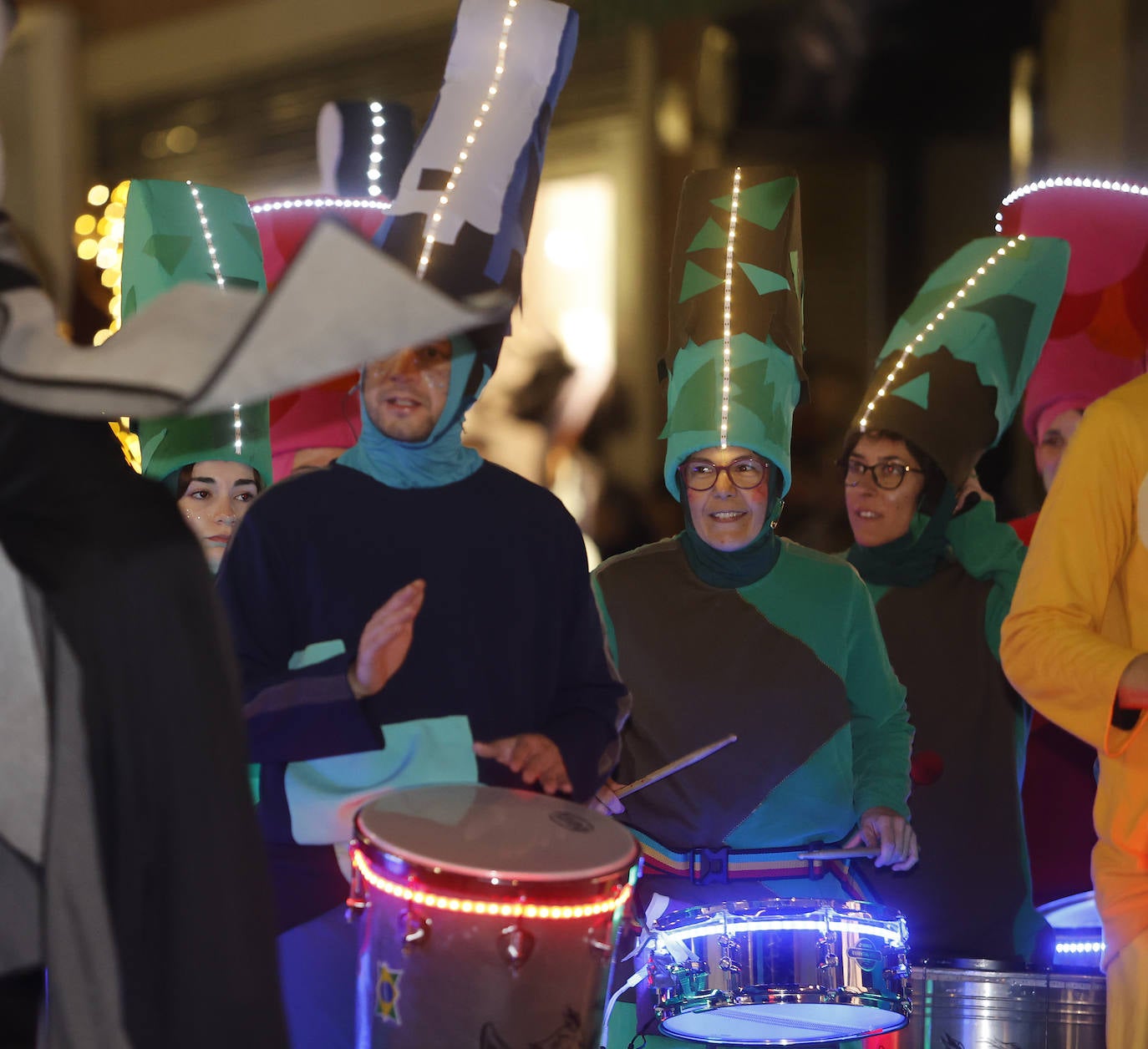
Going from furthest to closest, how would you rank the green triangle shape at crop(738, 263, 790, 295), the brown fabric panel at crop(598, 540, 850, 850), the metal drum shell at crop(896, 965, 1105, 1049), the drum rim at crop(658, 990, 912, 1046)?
the green triangle shape at crop(738, 263, 790, 295), the brown fabric panel at crop(598, 540, 850, 850), the metal drum shell at crop(896, 965, 1105, 1049), the drum rim at crop(658, 990, 912, 1046)

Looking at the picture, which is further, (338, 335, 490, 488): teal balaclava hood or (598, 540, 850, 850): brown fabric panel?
(598, 540, 850, 850): brown fabric panel

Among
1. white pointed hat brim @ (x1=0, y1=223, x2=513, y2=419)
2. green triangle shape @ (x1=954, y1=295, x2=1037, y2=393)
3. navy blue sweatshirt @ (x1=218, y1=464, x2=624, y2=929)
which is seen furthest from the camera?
green triangle shape @ (x1=954, y1=295, x2=1037, y2=393)

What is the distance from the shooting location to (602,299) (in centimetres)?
894

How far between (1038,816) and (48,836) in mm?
3321

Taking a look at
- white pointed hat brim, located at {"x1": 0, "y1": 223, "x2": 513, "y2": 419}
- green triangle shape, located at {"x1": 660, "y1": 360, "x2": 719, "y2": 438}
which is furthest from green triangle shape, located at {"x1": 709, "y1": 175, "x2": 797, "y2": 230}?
white pointed hat brim, located at {"x1": 0, "y1": 223, "x2": 513, "y2": 419}

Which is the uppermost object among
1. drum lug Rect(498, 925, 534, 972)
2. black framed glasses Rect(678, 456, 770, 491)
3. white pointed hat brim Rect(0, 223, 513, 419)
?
white pointed hat brim Rect(0, 223, 513, 419)

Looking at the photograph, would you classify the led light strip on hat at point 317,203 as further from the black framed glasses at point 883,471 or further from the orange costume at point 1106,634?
the orange costume at point 1106,634

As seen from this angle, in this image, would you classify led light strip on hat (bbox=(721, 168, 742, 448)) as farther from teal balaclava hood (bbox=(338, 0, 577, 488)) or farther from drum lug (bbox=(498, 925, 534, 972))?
drum lug (bbox=(498, 925, 534, 972))

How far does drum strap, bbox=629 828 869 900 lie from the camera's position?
3314 mm

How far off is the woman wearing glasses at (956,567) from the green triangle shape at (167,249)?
5.74ft

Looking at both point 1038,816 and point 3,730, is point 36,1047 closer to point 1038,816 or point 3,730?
point 3,730

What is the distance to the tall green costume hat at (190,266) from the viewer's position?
3.20 meters

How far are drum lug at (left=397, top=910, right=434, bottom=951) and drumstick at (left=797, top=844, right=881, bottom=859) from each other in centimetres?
125

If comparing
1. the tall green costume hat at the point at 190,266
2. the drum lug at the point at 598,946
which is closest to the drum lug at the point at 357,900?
the drum lug at the point at 598,946
